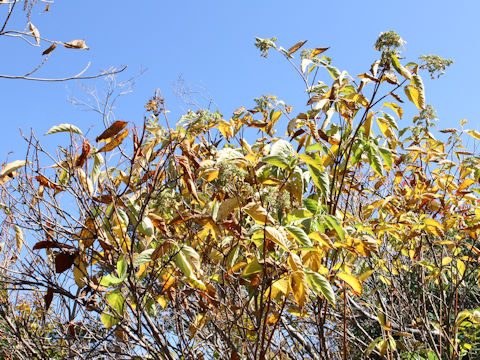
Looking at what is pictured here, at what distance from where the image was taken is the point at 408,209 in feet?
8.88

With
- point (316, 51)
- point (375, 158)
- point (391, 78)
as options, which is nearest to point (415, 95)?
point (391, 78)

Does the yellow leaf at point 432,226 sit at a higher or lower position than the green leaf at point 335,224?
higher

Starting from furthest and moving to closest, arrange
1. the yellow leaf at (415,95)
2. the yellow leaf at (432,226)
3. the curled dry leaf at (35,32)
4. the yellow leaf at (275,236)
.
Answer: the yellow leaf at (432,226) → the curled dry leaf at (35,32) → the yellow leaf at (415,95) → the yellow leaf at (275,236)

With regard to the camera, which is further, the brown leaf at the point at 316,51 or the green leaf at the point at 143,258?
the brown leaf at the point at 316,51

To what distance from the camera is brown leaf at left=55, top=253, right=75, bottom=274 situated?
165 centimetres

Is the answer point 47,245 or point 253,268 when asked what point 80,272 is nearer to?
point 47,245

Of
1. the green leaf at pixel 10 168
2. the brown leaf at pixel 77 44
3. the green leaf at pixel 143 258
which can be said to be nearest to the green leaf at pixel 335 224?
the green leaf at pixel 143 258

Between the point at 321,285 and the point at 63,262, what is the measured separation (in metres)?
1.02

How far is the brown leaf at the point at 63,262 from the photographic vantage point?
1.65 metres

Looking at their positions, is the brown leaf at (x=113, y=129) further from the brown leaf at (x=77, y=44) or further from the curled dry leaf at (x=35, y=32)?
the curled dry leaf at (x=35, y=32)

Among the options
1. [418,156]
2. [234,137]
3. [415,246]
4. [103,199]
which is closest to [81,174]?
[103,199]

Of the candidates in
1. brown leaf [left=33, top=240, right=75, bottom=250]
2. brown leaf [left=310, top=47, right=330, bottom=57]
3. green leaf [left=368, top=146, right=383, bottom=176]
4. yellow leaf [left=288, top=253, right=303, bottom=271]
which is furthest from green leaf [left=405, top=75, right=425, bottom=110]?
brown leaf [left=33, top=240, right=75, bottom=250]

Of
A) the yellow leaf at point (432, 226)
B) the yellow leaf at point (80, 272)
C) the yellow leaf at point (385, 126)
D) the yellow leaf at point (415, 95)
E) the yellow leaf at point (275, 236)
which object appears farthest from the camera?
the yellow leaf at point (432, 226)

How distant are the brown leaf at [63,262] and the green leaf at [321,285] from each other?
3.13 ft
